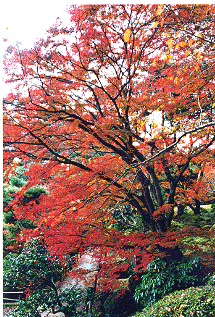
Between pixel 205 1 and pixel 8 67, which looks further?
pixel 8 67

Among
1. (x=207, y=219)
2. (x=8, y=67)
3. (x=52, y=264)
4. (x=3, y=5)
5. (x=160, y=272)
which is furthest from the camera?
(x=207, y=219)

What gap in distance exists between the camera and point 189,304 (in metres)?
2.29

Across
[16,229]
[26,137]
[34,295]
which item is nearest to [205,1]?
[26,137]

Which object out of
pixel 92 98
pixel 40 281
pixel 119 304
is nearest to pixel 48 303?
pixel 40 281

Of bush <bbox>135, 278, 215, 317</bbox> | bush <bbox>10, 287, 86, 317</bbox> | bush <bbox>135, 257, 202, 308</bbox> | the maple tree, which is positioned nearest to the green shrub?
bush <bbox>135, 257, 202, 308</bbox>

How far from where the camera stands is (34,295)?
3.41m

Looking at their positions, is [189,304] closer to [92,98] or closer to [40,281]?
[40,281]

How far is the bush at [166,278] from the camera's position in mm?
3024

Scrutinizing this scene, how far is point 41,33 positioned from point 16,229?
5.10m

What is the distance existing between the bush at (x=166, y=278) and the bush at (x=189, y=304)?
0.38m

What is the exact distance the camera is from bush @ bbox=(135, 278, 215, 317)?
215 centimetres

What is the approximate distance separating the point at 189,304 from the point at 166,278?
0.87 meters

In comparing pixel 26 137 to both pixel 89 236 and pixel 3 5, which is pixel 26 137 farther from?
pixel 89 236

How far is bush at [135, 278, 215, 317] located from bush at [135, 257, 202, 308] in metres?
0.38
